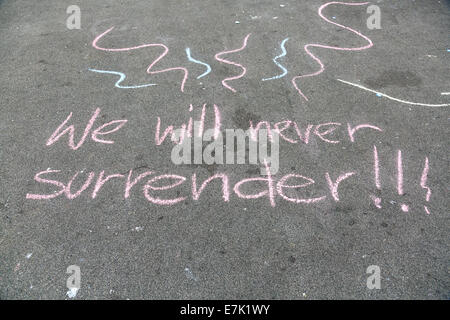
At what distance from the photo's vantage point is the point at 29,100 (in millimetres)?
4320

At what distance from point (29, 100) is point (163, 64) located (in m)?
1.96

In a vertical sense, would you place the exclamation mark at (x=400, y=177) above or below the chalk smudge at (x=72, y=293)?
above

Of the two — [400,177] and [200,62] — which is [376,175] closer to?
[400,177]
